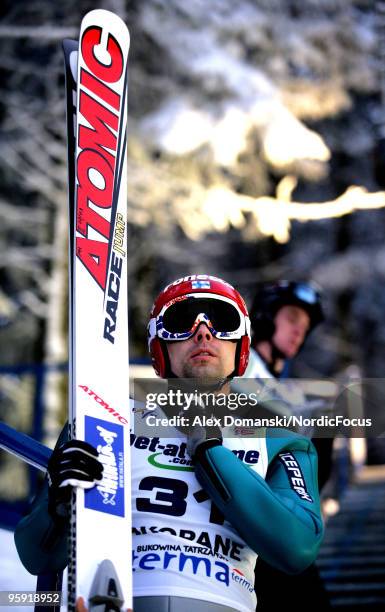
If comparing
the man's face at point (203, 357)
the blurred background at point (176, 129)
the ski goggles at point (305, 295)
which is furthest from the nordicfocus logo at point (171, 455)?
the blurred background at point (176, 129)

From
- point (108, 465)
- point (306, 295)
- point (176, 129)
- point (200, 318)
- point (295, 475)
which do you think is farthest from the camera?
point (176, 129)

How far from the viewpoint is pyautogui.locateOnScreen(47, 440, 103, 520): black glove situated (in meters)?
2.41

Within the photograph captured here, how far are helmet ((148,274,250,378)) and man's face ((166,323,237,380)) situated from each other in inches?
1.1

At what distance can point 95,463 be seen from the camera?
246 centimetres

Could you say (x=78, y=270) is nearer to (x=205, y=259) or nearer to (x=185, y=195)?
(x=185, y=195)

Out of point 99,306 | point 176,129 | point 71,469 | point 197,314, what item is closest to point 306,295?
point 197,314

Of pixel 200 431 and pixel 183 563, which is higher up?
pixel 200 431

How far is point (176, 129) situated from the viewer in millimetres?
13109

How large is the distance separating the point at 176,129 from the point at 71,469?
36.3ft

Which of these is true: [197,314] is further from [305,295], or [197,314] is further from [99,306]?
[305,295]

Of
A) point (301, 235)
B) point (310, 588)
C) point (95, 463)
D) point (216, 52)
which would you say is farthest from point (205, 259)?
point (95, 463)

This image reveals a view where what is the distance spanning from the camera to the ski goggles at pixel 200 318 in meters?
2.93

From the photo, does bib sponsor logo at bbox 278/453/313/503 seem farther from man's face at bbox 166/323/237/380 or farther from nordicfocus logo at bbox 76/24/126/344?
nordicfocus logo at bbox 76/24/126/344

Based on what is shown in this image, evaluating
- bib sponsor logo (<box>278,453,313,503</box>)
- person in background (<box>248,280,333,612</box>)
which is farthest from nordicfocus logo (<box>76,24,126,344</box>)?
→ person in background (<box>248,280,333,612</box>)
